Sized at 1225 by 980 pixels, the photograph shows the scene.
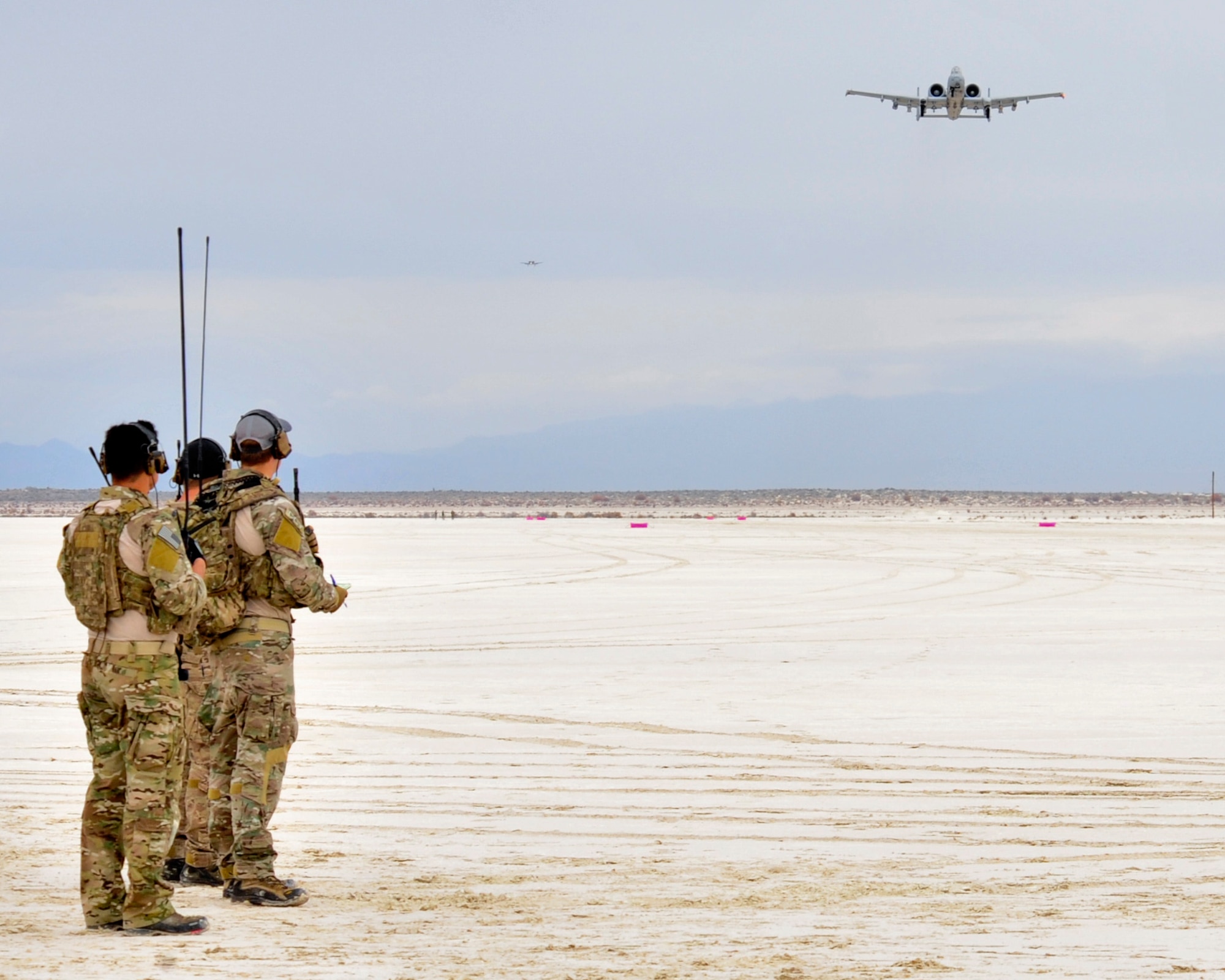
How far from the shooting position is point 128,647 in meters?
5.93

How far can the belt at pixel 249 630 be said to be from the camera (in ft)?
21.5

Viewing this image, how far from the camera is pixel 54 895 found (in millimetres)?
6656

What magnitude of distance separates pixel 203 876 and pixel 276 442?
1.97m

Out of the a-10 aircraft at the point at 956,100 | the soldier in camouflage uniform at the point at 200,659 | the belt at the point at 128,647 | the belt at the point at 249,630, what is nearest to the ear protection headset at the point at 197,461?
the soldier in camouflage uniform at the point at 200,659

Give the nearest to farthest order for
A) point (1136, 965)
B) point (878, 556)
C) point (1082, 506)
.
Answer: point (1136, 965)
point (878, 556)
point (1082, 506)

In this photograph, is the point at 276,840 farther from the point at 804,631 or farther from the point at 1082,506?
the point at 1082,506

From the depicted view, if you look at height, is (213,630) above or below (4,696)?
above

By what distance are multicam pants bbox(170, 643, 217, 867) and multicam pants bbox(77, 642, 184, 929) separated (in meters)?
0.78

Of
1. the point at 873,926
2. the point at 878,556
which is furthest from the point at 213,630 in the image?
the point at 878,556

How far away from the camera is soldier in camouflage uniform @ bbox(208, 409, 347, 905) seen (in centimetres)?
650

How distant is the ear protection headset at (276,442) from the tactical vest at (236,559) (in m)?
0.12

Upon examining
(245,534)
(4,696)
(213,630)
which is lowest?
(4,696)

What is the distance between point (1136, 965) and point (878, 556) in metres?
32.2

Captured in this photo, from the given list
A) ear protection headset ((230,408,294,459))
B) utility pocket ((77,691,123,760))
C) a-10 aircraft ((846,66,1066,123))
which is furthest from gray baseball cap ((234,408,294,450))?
a-10 aircraft ((846,66,1066,123))
